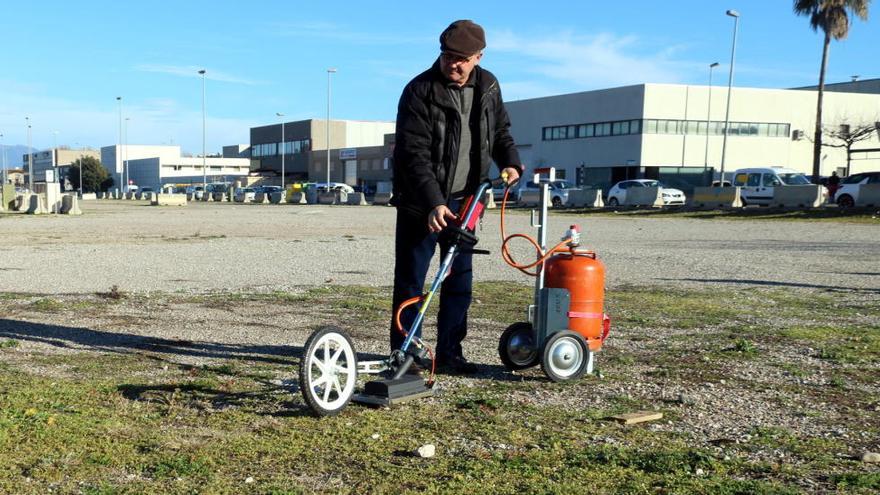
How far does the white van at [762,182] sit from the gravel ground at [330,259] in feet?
52.8

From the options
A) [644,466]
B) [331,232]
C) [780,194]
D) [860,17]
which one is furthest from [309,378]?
[860,17]

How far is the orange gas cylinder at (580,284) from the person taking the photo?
4676mm

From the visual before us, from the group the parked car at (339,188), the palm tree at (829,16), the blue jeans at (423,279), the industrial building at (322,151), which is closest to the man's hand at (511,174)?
the blue jeans at (423,279)

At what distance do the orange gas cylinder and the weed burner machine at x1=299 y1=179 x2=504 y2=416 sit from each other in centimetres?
58

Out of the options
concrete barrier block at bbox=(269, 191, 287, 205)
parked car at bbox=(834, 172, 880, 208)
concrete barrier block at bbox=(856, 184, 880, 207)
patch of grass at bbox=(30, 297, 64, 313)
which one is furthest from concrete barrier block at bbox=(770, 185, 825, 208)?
concrete barrier block at bbox=(269, 191, 287, 205)

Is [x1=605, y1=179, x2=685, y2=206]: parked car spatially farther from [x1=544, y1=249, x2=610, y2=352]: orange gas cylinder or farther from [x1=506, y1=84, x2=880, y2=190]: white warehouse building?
[x1=544, y1=249, x2=610, y2=352]: orange gas cylinder

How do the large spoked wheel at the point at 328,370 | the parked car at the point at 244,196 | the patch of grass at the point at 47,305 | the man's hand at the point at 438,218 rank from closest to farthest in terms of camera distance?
the large spoked wheel at the point at 328,370
the man's hand at the point at 438,218
the patch of grass at the point at 47,305
the parked car at the point at 244,196

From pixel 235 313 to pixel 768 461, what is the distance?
194 inches

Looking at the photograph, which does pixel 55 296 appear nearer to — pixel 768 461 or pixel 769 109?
pixel 768 461

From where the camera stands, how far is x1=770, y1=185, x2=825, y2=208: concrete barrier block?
3256 centimetres

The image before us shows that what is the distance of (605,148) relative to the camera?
65.8 metres

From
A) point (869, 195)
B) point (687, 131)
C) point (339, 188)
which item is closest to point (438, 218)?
point (869, 195)

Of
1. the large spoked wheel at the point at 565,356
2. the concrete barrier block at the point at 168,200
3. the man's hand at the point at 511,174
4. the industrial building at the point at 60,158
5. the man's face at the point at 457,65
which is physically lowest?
the concrete barrier block at the point at 168,200

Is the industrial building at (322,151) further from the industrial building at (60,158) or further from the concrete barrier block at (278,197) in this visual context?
the industrial building at (60,158)
